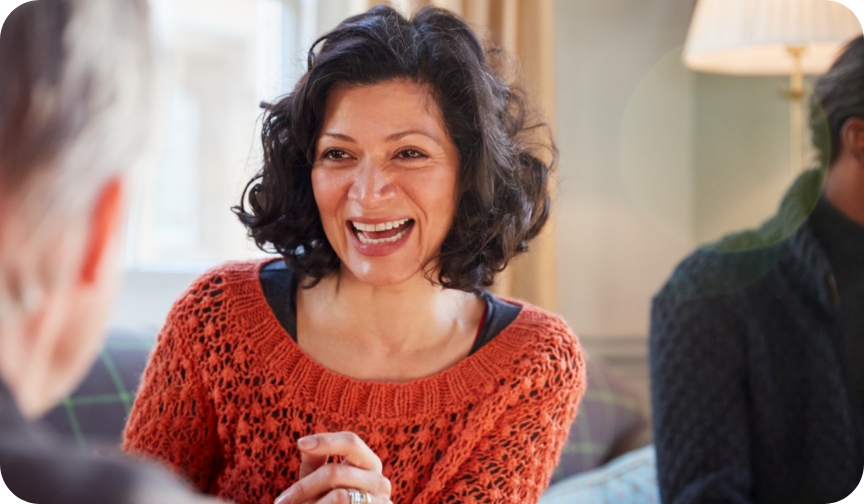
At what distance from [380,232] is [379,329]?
144 mm

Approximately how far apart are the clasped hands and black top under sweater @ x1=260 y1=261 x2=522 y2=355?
0.22 m

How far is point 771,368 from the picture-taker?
2.97ft

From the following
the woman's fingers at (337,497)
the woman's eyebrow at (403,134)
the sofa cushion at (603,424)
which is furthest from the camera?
the sofa cushion at (603,424)

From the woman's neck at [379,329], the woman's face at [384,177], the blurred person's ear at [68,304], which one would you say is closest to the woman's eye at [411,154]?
the woman's face at [384,177]

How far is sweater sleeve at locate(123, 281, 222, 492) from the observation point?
85 cm

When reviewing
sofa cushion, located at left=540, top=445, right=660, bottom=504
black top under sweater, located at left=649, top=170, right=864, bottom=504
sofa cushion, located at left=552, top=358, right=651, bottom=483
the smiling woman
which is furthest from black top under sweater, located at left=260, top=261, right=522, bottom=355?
sofa cushion, located at left=552, top=358, right=651, bottom=483

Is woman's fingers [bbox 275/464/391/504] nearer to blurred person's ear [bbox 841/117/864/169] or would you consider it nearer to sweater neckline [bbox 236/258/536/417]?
sweater neckline [bbox 236/258/536/417]

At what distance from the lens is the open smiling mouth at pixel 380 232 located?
832mm

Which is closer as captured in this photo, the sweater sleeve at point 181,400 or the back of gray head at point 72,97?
the back of gray head at point 72,97

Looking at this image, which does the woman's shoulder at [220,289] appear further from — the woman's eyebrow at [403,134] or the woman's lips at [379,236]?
the woman's eyebrow at [403,134]

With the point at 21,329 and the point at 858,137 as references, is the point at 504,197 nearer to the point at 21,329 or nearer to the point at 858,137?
the point at 858,137

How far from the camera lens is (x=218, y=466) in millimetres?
920

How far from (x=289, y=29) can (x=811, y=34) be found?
0.80 metres

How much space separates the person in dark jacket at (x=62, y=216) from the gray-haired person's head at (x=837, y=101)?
0.76 metres
